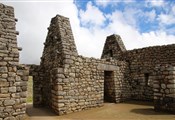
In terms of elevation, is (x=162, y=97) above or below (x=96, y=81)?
below

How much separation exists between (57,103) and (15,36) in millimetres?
3479

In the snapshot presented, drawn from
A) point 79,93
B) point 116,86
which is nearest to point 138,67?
point 116,86

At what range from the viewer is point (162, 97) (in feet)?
30.8

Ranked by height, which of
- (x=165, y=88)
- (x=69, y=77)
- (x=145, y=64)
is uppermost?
(x=145, y=64)

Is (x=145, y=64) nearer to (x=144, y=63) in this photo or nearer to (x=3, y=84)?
(x=144, y=63)

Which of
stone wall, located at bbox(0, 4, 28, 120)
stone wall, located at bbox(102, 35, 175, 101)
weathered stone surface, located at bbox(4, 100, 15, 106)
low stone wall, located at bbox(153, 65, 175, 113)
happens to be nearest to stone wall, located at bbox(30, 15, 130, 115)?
stone wall, located at bbox(0, 4, 28, 120)

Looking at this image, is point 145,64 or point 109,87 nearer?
point 109,87

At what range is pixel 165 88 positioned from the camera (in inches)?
367

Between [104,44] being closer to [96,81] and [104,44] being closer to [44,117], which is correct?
[96,81]

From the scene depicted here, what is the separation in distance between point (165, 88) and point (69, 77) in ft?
14.5

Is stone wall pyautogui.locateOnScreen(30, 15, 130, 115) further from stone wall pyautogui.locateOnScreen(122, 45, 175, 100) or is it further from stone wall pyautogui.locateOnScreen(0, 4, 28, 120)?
stone wall pyautogui.locateOnScreen(122, 45, 175, 100)

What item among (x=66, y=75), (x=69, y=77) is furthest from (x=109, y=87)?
(x=66, y=75)

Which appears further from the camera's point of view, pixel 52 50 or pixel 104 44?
pixel 104 44

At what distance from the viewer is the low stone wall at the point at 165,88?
9039 millimetres
